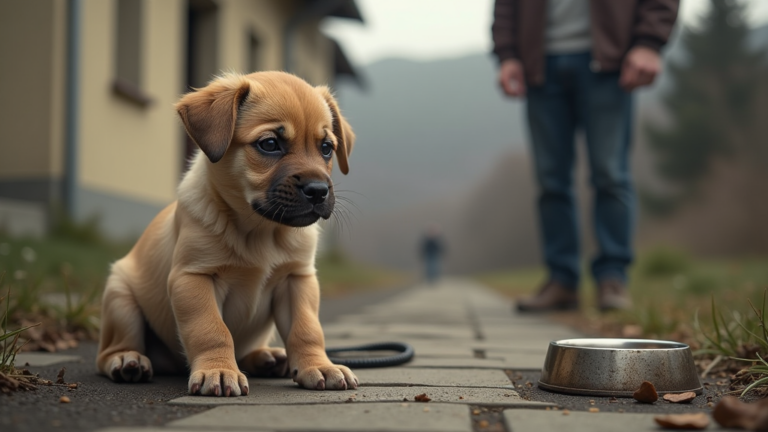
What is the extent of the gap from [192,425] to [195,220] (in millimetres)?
933

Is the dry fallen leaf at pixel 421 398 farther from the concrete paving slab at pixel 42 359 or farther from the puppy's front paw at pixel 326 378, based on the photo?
the concrete paving slab at pixel 42 359

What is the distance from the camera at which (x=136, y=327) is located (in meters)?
2.61

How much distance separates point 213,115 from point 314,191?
1.42 feet

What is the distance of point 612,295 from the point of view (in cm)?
477

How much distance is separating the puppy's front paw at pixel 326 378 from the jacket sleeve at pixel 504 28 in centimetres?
340

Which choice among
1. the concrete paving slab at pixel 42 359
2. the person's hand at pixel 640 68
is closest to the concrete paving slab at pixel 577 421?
the concrete paving slab at pixel 42 359

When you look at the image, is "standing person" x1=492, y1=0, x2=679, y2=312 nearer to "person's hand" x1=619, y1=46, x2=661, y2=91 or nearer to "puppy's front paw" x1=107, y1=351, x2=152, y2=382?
"person's hand" x1=619, y1=46, x2=661, y2=91

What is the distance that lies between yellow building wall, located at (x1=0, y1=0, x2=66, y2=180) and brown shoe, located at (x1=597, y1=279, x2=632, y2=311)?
4.74m

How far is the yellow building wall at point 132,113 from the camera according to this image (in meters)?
7.00

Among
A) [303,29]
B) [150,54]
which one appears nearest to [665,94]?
[303,29]

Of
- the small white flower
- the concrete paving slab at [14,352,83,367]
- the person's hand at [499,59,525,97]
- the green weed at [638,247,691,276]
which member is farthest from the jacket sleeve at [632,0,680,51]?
the green weed at [638,247,691,276]

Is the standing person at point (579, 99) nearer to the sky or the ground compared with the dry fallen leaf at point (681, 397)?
nearer to the sky

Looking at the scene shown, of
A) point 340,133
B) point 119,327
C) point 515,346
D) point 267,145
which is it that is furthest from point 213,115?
point 515,346

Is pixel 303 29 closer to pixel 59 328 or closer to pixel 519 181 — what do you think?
pixel 59 328
